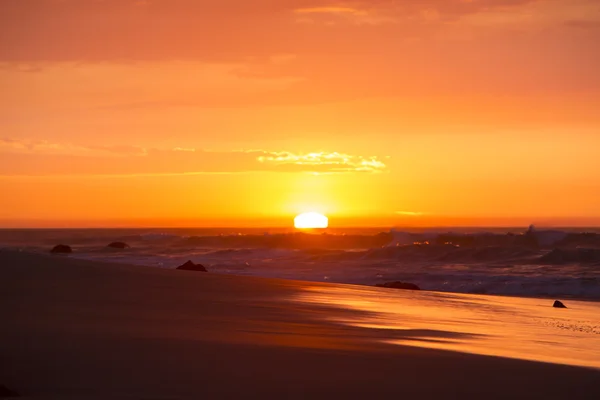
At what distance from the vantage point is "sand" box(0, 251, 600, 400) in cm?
500

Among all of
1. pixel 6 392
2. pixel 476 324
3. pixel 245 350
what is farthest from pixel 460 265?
pixel 6 392

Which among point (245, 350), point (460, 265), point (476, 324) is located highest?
point (460, 265)

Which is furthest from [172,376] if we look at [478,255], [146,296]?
[478,255]

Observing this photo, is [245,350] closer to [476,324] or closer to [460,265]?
[476,324]

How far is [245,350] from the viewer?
6.40 m

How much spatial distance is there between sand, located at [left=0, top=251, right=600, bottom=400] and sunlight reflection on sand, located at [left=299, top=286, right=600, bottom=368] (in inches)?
1.9

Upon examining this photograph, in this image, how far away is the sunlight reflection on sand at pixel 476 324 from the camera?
7.84 meters

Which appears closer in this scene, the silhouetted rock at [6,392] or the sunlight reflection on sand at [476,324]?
the silhouetted rock at [6,392]

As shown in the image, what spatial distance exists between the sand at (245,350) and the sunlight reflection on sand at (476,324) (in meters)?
0.05

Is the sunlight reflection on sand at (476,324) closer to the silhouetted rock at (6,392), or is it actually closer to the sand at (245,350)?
the sand at (245,350)

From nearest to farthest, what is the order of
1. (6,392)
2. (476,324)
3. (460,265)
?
(6,392) → (476,324) → (460,265)

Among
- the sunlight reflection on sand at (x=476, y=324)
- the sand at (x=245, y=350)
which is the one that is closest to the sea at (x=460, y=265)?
the sunlight reflection on sand at (x=476, y=324)

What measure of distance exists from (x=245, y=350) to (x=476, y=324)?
5.27 metres

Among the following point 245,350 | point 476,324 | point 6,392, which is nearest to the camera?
point 6,392
